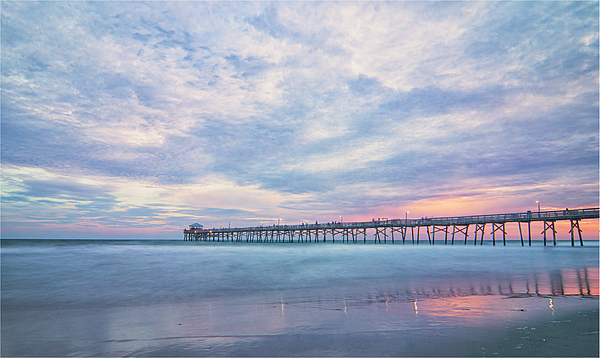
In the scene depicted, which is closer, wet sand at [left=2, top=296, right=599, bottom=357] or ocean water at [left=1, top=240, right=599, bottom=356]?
wet sand at [left=2, top=296, right=599, bottom=357]

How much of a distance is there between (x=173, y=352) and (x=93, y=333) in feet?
9.27

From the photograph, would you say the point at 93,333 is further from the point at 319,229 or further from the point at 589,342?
the point at 319,229

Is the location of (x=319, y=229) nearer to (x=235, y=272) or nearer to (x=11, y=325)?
(x=235, y=272)

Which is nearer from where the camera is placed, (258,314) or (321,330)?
(321,330)

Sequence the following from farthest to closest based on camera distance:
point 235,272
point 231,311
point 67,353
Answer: point 235,272
point 231,311
point 67,353

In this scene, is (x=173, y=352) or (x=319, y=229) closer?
(x=173, y=352)

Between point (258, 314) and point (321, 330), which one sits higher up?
point (321, 330)

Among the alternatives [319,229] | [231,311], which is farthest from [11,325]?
[319,229]

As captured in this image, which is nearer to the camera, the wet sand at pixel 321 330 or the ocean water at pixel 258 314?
the wet sand at pixel 321 330

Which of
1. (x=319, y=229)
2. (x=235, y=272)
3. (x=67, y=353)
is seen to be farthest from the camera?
(x=319, y=229)

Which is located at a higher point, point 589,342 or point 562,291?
point 589,342

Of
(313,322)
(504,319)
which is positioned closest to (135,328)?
(313,322)

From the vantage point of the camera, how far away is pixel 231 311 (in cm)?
Answer: 824

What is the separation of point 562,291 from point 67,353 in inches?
574
